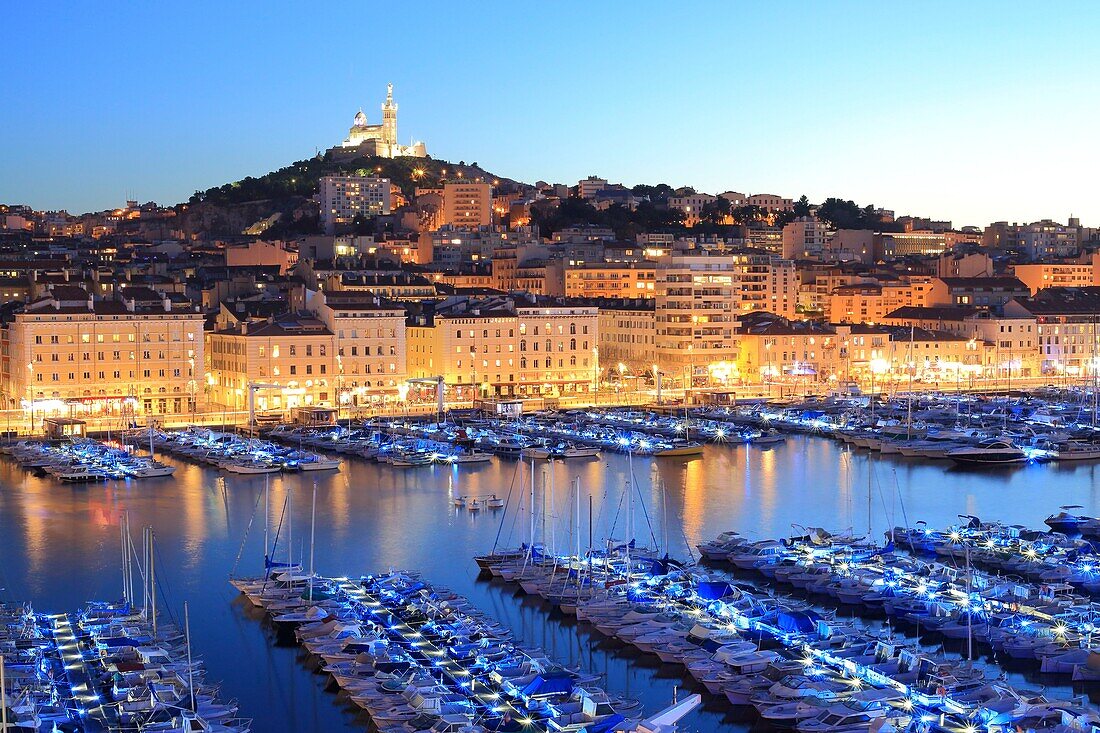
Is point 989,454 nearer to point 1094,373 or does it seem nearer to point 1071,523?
point 1071,523

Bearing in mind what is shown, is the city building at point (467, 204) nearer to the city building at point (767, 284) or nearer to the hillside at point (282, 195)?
the hillside at point (282, 195)

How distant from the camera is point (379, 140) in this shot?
312ft

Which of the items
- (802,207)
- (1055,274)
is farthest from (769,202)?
(1055,274)

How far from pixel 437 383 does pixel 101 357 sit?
7.83m

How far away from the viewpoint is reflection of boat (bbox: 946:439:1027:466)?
101 ft

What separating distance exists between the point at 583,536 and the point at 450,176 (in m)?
69.8

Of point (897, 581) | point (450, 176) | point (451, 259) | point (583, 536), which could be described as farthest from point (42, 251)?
point (897, 581)

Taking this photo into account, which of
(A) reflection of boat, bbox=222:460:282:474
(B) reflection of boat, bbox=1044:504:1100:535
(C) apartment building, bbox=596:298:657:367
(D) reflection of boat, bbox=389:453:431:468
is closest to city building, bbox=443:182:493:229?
(C) apartment building, bbox=596:298:657:367

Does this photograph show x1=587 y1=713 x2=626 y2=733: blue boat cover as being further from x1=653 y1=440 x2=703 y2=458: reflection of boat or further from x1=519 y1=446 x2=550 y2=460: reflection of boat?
x1=653 y1=440 x2=703 y2=458: reflection of boat

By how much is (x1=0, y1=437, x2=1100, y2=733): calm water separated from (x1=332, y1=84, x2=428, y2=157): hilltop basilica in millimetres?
62882

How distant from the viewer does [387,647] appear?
14812mm

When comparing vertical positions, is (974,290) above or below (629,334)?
above

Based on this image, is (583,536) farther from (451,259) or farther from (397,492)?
A: (451,259)

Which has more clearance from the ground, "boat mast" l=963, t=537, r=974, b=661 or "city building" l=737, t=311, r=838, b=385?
"city building" l=737, t=311, r=838, b=385
